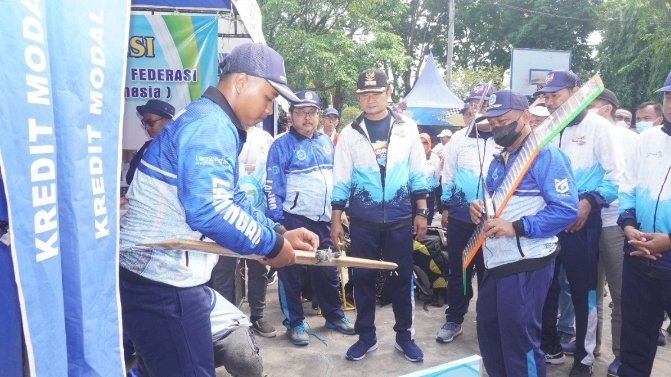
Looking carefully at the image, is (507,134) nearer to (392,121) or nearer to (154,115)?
(392,121)

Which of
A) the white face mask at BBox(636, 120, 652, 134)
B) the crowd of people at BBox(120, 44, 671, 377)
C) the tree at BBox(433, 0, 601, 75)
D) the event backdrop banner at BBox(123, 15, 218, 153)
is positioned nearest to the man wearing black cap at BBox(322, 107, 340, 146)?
the crowd of people at BBox(120, 44, 671, 377)

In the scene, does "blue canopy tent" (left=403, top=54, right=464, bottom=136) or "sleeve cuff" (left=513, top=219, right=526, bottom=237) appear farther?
"blue canopy tent" (left=403, top=54, right=464, bottom=136)

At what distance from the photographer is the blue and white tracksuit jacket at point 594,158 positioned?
12.2 feet

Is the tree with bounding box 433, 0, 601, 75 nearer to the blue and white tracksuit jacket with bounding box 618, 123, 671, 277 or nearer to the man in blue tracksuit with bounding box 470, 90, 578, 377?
the blue and white tracksuit jacket with bounding box 618, 123, 671, 277

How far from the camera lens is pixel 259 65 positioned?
7.29 ft

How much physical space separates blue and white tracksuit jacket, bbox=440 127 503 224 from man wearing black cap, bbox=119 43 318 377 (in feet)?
8.95

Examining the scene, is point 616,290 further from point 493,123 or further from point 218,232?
point 218,232

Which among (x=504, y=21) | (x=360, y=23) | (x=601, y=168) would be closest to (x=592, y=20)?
(x=504, y=21)

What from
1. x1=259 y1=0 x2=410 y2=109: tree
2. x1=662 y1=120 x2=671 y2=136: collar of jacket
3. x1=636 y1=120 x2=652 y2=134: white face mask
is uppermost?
x1=259 y1=0 x2=410 y2=109: tree

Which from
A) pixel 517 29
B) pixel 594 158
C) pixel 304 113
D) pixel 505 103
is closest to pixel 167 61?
pixel 304 113

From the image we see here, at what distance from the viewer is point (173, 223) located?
2.12m

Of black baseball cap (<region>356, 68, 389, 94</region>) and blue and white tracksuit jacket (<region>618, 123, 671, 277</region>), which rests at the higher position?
black baseball cap (<region>356, 68, 389, 94</region>)

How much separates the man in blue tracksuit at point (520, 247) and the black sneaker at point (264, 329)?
2299 millimetres

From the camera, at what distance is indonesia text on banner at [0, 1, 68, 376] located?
1420 mm
